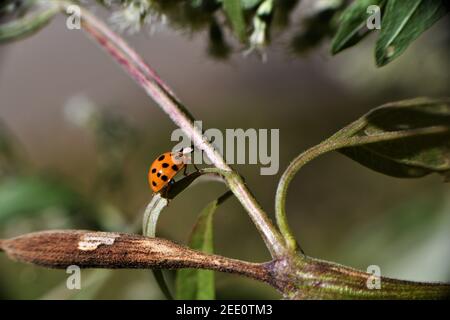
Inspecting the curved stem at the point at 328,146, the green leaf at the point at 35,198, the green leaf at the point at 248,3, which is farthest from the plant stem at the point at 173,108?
the green leaf at the point at 35,198

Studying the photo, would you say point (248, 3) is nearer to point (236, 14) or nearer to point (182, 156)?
point (236, 14)

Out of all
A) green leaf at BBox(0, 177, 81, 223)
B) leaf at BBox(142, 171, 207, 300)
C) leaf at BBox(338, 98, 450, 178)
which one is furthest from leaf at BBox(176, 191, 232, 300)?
green leaf at BBox(0, 177, 81, 223)

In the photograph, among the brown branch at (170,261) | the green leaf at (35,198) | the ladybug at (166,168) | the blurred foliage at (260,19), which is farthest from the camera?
the green leaf at (35,198)

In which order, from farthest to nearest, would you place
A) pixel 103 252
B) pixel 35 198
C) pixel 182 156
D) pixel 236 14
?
pixel 35 198 → pixel 182 156 → pixel 236 14 → pixel 103 252

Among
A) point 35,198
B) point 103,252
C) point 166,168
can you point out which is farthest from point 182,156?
point 35,198

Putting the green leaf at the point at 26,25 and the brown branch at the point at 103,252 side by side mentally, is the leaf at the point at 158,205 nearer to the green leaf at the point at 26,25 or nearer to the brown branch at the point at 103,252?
the brown branch at the point at 103,252
